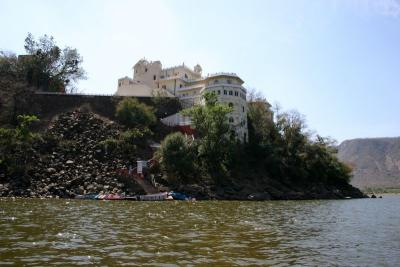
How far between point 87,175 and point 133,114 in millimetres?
18174

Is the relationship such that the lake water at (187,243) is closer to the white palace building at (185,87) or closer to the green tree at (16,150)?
the green tree at (16,150)

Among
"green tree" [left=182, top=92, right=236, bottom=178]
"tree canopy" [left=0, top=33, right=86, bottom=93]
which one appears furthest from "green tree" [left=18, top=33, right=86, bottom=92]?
"green tree" [left=182, top=92, right=236, bottom=178]

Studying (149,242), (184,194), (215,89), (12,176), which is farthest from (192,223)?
(215,89)

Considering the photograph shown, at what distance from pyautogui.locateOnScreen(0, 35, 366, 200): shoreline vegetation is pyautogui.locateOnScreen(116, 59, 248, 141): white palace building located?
4.04 meters

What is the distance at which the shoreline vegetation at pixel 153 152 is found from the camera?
59.4 meters

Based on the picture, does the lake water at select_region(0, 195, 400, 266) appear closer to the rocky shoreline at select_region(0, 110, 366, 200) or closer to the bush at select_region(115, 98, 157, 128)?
the rocky shoreline at select_region(0, 110, 366, 200)

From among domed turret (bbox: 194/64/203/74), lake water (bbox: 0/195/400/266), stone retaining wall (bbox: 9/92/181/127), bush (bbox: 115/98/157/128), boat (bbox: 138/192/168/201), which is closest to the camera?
lake water (bbox: 0/195/400/266)

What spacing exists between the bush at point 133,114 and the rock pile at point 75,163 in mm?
2274

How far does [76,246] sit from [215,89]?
218 feet

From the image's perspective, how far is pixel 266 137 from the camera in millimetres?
84500

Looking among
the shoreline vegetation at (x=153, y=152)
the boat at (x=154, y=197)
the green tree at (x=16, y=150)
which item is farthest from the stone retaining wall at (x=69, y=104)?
the boat at (x=154, y=197)

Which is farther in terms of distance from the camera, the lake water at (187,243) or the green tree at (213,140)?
the green tree at (213,140)

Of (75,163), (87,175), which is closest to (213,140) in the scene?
(87,175)

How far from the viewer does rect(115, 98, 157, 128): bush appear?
2945 inches
